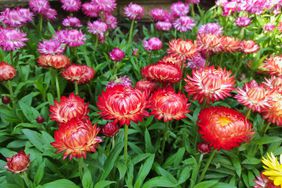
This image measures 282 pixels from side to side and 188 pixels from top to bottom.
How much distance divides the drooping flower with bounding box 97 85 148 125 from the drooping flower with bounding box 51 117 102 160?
0.34ft

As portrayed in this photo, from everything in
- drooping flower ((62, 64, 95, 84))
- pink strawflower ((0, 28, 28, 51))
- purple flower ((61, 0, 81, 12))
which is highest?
purple flower ((61, 0, 81, 12))

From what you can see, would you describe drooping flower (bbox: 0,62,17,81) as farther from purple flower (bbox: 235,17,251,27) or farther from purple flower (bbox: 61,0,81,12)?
purple flower (bbox: 235,17,251,27)

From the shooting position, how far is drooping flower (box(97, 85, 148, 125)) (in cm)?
139

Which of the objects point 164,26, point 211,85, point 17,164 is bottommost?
point 17,164

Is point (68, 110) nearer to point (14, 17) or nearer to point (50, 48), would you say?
point (50, 48)

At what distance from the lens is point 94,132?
1.41m

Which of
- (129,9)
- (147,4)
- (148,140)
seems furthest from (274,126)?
(147,4)

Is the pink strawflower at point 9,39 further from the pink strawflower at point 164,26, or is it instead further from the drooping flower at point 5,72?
the pink strawflower at point 164,26

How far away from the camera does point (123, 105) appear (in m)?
1.38

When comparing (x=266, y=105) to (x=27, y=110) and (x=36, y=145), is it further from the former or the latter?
(x=27, y=110)

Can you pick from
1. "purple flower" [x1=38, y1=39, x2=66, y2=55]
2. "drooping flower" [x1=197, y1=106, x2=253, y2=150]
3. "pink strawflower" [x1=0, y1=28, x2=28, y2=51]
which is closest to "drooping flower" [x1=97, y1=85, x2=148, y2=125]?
"drooping flower" [x1=197, y1=106, x2=253, y2=150]

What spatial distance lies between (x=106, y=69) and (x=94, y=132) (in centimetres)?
165

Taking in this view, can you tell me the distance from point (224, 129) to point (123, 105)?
44 cm

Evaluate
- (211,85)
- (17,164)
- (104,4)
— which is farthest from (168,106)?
(104,4)
